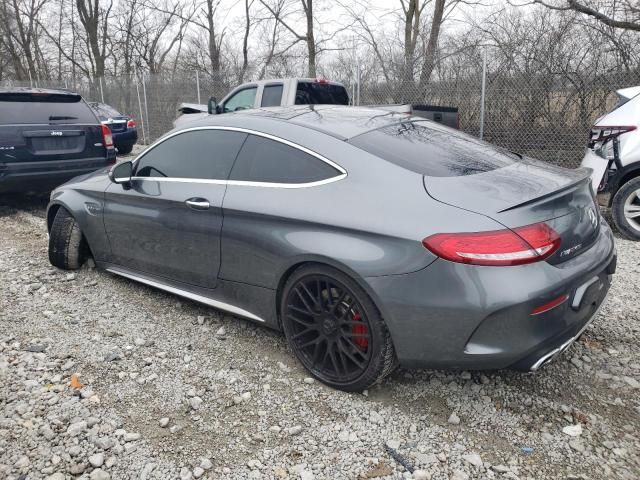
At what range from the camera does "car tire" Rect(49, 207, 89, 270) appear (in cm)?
441

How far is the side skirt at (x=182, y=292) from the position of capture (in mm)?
3111

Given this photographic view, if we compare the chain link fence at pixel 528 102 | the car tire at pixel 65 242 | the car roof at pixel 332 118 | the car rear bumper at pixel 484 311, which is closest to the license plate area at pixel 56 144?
the car tire at pixel 65 242

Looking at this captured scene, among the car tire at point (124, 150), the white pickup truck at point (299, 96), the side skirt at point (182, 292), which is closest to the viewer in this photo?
the side skirt at point (182, 292)

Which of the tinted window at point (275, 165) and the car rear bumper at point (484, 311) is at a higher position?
the tinted window at point (275, 165)

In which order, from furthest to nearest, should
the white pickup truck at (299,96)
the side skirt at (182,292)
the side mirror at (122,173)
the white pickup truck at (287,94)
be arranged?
1. the white pickup truck at (287,94)
2. the white pickup truck at (299,96)
3. the side mirror at (122,173)
4. the side skirt at (182,292)

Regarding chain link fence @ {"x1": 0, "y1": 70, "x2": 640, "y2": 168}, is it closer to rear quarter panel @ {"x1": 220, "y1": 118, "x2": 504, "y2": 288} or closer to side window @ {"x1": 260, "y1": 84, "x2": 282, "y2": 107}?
side window @ {"x1": 260, "y1": 84, "x2": 282, "y2": 107}

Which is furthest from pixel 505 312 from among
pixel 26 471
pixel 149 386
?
pixel 26 471

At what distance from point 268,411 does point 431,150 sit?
1705 millimetres

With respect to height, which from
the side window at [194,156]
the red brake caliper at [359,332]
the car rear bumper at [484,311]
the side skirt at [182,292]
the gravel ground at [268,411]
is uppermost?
the side window at [194,156]

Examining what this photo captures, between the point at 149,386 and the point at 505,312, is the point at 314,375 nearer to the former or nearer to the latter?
the point at 149,386

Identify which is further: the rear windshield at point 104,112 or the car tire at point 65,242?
the rear windshield at point 104,112

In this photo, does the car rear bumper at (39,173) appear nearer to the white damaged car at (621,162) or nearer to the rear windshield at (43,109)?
the rear windshield at (43,109)

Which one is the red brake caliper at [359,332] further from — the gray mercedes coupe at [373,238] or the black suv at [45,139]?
the black suv at [45,139]

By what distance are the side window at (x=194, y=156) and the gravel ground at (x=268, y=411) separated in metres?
1.09
